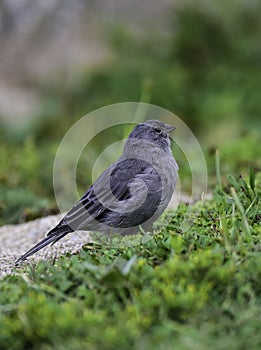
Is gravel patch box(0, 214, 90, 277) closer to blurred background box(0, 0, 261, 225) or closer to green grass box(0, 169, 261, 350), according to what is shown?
green grass box(0, 169, 261, 350)

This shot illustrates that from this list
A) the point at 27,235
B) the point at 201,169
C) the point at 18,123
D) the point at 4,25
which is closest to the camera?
the point at 27,235

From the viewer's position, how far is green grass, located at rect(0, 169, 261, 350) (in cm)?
245

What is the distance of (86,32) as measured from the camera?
11.0 metres

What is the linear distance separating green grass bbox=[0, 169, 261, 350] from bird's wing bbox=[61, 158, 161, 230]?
546 mm

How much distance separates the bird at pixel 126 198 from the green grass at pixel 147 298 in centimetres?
49

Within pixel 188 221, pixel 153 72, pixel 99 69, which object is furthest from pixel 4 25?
pixel 188 221

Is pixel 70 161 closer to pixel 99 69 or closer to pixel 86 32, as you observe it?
pixel 99 69

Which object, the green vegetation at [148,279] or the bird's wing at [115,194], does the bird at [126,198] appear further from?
the green vegetation at [148,279]

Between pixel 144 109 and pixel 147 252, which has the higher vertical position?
pixel 144 109

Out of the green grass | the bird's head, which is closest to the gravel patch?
the green grass

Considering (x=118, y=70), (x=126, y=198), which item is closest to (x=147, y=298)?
(x=126, y=198)

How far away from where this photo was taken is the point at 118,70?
9586 millimetres

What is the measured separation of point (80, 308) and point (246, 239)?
0.99 meters

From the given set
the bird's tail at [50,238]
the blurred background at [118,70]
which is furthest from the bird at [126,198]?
the blurred background at [118,70]
